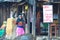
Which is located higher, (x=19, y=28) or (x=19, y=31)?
(x=19, y=28)

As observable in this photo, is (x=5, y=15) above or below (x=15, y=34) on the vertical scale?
above

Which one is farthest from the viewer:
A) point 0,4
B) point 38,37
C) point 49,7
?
point 0,4

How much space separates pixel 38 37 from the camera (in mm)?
12852

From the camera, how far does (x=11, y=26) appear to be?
43.1 ft

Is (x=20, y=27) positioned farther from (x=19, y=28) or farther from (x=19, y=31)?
(x=19, y=31)

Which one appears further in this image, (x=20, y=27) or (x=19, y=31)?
(x=20, y=27)

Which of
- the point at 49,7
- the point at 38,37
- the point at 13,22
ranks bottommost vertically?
the point at 38,37

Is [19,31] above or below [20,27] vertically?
below

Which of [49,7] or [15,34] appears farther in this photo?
[15,34]

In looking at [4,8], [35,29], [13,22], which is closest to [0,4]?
[4,8]

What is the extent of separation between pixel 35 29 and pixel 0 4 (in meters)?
2.71

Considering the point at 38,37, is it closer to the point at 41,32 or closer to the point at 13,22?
the point at 41,32

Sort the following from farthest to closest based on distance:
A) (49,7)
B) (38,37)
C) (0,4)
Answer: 1. (0,4)
2. (38,37)
3. (49,7)

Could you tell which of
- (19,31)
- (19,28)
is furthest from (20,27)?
(19,31)
